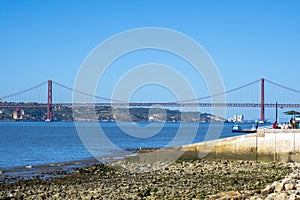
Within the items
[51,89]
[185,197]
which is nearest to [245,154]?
[185,197]

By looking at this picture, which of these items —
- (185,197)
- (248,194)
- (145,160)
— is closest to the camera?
(248,194)

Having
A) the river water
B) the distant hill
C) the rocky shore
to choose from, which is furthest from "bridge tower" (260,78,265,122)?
the rocky shore

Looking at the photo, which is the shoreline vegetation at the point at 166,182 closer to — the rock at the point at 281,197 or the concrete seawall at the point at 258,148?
the concrete seawall at the point at 258,148

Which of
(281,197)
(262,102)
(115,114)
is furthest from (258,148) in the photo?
(115,114)

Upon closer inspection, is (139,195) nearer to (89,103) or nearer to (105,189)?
(105,189)

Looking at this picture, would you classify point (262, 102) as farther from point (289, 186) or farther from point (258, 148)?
point (289, 186)

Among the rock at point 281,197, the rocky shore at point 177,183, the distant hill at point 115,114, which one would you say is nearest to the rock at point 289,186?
the rocky shore at point 177,183
